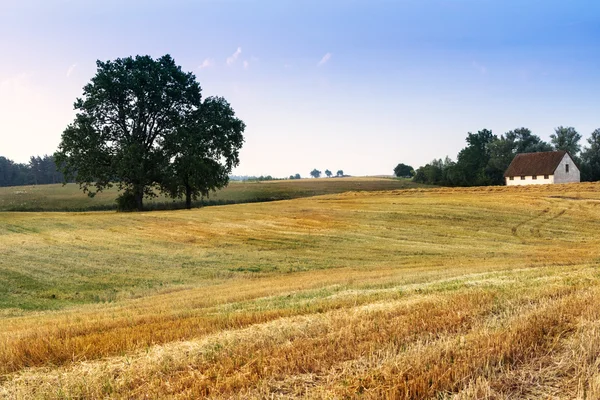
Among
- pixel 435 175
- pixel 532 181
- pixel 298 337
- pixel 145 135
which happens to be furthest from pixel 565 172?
pixel 298 337

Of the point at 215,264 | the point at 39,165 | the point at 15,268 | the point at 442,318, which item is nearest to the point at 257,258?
the point at 215,264

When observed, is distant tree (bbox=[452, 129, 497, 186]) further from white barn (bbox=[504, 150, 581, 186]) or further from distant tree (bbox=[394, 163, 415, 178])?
distant tree (bbox=[394, 163, 415, 178])

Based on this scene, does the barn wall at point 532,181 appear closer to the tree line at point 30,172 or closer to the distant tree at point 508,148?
the distant tree at point 508,148

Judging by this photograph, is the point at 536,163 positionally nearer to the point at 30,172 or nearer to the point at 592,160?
the point at 592,160

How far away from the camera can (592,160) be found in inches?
3671

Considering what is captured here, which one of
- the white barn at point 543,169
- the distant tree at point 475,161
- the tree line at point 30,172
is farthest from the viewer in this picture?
the tree line at point 30,172

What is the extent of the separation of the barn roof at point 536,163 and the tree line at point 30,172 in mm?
135028

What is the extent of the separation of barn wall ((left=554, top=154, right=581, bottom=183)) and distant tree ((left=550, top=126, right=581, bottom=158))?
3064 centimetres

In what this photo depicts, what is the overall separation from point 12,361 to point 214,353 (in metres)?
2.50

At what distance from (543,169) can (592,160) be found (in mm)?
28083

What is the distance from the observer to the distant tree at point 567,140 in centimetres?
10288

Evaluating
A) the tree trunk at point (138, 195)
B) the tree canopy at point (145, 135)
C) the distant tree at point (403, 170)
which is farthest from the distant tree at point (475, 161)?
the tree trunk at point (138, 195)

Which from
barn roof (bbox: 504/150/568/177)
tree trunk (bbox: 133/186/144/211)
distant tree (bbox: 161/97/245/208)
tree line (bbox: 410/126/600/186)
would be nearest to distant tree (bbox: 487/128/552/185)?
tree line (bbox: 410/126/600/186)

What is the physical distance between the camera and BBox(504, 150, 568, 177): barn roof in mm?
72438
